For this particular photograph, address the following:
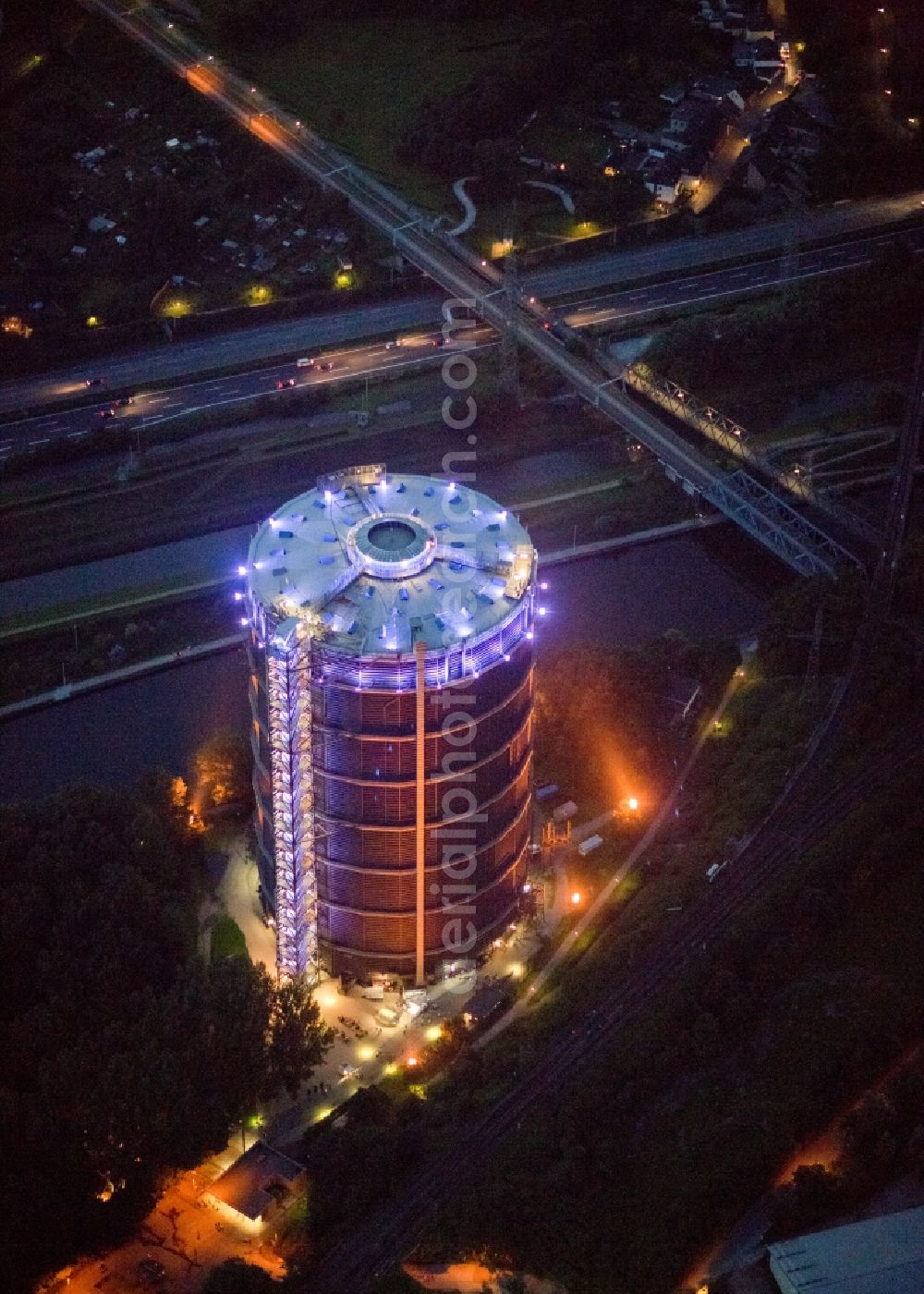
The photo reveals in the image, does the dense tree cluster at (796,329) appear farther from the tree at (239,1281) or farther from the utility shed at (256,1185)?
the tree at (239,1281)

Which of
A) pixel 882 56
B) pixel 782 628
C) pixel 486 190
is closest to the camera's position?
pixel 782 628

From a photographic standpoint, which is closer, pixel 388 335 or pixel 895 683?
pixel 895 683

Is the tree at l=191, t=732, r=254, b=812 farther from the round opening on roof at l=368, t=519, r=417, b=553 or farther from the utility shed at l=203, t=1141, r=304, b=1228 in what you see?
the utility shed at l=203, t=1141, r=304, b=1228

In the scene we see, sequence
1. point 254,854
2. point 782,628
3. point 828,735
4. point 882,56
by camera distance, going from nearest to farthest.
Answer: point 254,854, point 828,735, point 782,628, point 882,56

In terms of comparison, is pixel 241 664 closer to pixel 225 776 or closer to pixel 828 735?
pixel 225 776

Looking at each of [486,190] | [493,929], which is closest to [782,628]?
[493,929]

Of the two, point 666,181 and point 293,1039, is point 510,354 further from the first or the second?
point 293,1039

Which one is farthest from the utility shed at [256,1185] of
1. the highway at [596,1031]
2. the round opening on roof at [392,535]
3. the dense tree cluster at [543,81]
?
the dense tree cluster at [543,81]

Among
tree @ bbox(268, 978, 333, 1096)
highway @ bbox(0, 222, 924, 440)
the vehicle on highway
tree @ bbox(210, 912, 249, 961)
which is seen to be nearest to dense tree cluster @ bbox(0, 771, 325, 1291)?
tree @ bbox(268, 978, 333, 1096)
